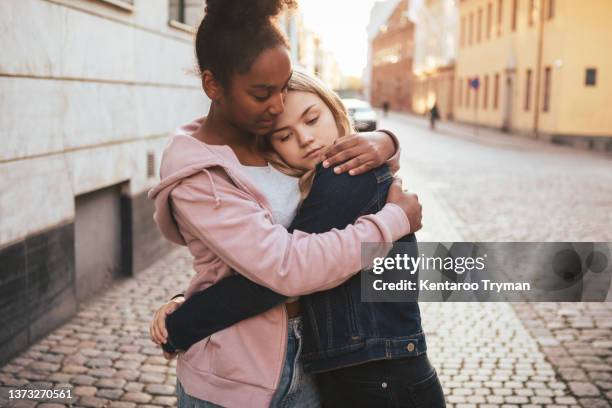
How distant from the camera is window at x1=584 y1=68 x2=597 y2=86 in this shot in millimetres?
26234

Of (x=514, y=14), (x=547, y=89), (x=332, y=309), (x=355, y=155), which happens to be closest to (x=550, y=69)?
(x=547, y=89)

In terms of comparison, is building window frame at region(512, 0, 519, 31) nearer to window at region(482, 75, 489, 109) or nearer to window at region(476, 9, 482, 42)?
window at region(482, 75, 489, 109)

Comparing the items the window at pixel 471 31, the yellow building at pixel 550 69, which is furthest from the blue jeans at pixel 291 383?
the window at pixel 471 31

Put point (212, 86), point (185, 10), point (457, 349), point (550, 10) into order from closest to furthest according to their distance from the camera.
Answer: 1. point (212, 86)
2. point (457, 349)
3. point (185, 10)
4. point (550, 10)

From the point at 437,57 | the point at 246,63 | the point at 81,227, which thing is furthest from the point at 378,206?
the point at 437,57

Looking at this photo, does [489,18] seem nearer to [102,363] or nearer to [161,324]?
[102,363]

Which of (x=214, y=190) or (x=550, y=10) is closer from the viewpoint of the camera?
(x=214, y=190)

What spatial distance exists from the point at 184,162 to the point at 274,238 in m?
0.31

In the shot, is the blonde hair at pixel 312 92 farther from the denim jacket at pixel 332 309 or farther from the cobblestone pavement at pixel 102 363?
the cobblestone pavement at pixel 102 363

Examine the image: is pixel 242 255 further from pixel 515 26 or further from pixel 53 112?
pixel 515 26

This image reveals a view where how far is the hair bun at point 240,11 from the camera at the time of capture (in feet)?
5.90

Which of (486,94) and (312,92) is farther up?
(486,94)

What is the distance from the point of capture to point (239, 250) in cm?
180

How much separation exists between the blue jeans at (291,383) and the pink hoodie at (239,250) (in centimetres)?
3
